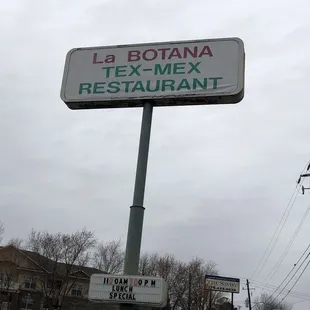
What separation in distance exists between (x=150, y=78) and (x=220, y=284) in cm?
5130

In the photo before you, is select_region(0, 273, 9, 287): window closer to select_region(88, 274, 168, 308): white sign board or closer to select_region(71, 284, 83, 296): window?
select_region(71, 284, 83, 296): window

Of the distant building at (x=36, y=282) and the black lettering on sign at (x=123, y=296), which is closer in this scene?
the black lettering on sign at (x=123, y=296)

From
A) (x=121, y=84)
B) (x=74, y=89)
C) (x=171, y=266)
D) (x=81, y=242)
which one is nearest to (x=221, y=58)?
(x=121, y=84)

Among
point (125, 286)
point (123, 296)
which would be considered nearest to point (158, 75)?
point (125, 286)

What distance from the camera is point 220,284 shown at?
55.0 metres

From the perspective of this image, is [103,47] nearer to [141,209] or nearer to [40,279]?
[141,209]

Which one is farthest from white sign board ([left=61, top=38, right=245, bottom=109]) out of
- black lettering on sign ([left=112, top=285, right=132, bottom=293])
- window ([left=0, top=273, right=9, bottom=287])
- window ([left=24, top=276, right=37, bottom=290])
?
window ([left=24, top=276, right=37, bottom=290])

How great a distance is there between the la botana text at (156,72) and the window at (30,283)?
52.0 metres

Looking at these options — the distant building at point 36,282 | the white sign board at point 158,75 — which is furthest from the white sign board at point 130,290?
the distant building at point 36,282

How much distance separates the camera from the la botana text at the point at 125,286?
594cm

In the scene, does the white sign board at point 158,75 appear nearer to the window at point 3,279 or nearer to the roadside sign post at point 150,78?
the roadside sign post at point 150,78

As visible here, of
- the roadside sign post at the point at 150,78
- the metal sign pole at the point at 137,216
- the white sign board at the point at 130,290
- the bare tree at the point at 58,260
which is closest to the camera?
the white sign board at the point at 130,290

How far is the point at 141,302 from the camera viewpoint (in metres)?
5.94

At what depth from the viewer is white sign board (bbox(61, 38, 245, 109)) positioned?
709 cm
